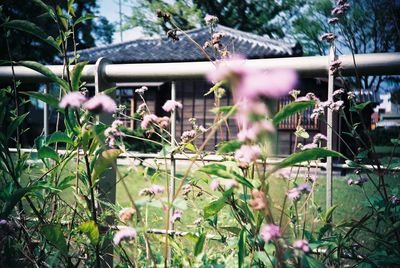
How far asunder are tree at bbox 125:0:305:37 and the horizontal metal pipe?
74.1 feet

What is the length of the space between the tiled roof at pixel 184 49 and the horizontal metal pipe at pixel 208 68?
1208cm

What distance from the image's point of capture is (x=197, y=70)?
1.07 m

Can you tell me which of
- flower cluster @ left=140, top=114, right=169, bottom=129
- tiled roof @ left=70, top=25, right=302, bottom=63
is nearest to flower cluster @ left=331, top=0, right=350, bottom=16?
flower cluster @ left=140, top=114, right=169, bottom=129

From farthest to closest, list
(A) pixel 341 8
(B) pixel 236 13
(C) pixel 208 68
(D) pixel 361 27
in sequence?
1. (B) pixel 236 13
2. (D) pixel 361 27
3. (A) pixel 341 8
4. (C) pixel 208 68

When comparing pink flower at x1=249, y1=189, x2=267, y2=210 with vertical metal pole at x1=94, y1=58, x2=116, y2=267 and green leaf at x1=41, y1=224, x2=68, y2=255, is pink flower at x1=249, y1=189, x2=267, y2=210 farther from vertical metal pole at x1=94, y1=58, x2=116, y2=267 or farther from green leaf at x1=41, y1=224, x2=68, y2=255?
vertical metal pole at x1=94, y1=58, x2=116, y2=267

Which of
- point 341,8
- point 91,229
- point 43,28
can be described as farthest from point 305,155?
point 43,28

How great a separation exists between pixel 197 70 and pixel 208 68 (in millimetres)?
33

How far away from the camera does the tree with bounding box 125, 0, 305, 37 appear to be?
76.1 ft

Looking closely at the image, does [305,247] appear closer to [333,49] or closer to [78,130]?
[78,130]

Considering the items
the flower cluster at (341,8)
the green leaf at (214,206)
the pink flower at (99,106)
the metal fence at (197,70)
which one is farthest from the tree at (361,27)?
the pink flower at (99,106)

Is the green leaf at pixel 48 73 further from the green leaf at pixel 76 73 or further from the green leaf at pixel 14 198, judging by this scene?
the green leaf at pixel 14 198

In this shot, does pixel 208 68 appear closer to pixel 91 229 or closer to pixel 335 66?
pixel 335 66

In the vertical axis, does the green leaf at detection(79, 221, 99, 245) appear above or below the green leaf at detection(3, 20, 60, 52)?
below

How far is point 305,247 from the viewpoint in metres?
0.56
